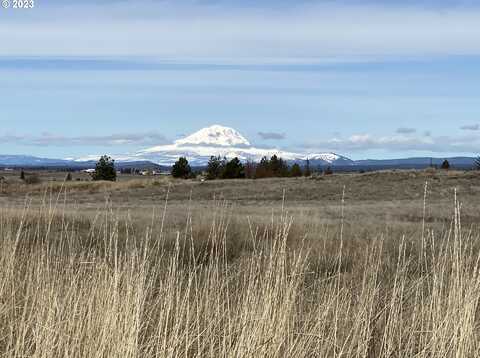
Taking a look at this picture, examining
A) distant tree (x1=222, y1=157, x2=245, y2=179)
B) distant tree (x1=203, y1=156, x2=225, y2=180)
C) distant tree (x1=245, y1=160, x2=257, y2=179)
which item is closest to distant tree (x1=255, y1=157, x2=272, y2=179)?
distant tree (x1=245, y1=160, x2=257, y2=179)

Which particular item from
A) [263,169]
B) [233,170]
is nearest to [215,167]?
[263,169]

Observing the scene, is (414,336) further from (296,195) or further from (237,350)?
(296,195)

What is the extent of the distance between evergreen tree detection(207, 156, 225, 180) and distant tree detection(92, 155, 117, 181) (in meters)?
11.9

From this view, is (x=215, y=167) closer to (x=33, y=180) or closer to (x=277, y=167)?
(x=277, y=167)

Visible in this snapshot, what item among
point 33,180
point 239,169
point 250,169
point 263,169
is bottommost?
point 33,180

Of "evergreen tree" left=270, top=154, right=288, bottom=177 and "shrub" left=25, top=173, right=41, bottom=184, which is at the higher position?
"evergreen tree" left=270, top=154, right=288, bottom=177

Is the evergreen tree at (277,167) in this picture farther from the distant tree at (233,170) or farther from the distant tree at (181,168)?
the distant tree at (181,168)

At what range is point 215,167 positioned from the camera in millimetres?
80375

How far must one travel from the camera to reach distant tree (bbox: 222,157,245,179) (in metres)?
72.0

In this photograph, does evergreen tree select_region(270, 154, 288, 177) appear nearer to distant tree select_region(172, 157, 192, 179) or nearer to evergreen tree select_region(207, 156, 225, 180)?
evergreen tree select_region(207, 156, 225, 180)

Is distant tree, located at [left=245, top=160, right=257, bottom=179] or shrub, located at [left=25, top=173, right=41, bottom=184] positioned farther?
distant tree, located at [left=245, top=160, right=257, bottom=179]

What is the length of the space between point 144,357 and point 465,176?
3906 centimetres

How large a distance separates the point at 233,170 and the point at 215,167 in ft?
26.8

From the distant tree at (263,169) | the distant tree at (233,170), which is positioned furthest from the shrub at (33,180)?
the distant tree at (263,169)
